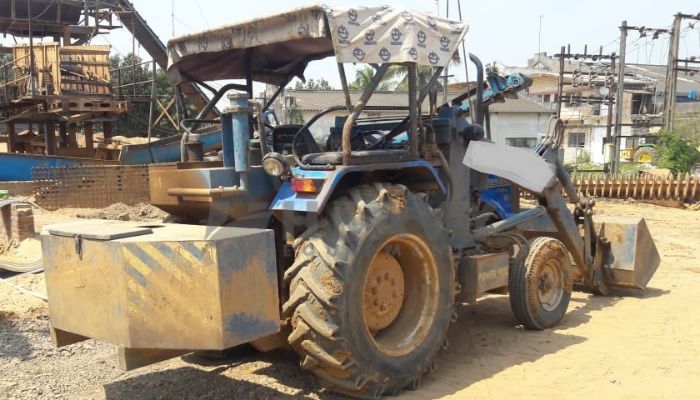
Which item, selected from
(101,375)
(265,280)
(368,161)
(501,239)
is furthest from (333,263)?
(501,239)

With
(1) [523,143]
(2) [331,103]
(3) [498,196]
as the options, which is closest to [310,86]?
(2) [331,103]

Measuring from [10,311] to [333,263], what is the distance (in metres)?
3.94

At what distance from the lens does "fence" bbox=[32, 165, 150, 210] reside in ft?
42.1

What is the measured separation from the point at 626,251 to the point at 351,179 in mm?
4297

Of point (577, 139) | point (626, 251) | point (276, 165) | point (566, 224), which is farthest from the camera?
point (577, 139)

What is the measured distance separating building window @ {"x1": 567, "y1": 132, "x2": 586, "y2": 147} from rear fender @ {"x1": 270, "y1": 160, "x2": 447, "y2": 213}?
128 feet

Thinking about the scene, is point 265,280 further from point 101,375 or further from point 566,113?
point 566,113

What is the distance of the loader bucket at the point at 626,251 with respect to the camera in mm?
7488

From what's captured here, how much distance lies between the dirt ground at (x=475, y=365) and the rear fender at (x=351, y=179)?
1293 mm

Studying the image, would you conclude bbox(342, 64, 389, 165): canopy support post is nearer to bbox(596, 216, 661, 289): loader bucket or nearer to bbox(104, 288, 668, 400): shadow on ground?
bbox(104, 288, 668, 400): shadow on ground

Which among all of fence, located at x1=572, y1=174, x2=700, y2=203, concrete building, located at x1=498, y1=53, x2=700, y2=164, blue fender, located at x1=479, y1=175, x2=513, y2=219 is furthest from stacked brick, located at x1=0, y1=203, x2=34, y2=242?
concrete building, located at x1=498, y1=53, x2=700, y2=164

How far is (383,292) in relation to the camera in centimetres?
463

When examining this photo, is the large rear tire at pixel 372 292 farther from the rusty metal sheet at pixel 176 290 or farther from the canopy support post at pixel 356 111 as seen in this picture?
the rusty metal sheet at pixel 176 290

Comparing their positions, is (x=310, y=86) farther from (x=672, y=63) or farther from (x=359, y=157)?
(x=359, y=157)
